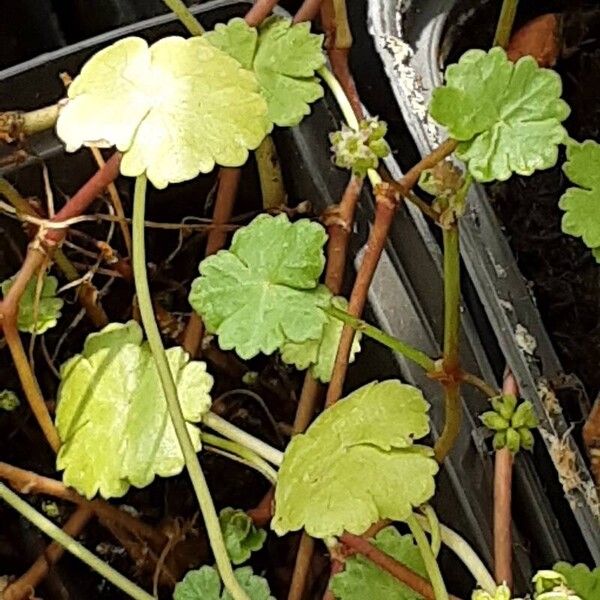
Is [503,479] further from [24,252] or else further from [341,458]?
[24,252]

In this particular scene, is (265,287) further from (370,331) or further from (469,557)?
(469,557)

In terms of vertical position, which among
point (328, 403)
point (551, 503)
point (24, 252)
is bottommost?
point (551, 503)

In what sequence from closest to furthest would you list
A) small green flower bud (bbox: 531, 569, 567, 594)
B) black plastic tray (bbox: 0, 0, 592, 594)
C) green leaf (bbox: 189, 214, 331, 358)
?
small green flower bud (bbox: 531, 569, 567, 594) → green leaf (bbox: 189, 214, 331, 358) → black plastic tray (bbox: 0, 0, 592, 594)

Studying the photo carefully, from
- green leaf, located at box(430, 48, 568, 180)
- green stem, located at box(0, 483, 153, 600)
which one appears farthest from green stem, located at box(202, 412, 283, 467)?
green leaf, located at box(430, 48, 568, 180)

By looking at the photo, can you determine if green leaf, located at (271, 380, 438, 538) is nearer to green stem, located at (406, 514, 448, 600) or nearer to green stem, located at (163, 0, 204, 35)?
green stem, located at (406, 514, 448, 600)

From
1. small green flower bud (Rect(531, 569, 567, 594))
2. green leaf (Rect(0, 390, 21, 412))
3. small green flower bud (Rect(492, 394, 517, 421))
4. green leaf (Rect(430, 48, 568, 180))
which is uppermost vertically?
green leaf (Rect(430, 48, 568, 180))

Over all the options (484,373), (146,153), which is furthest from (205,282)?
(484,373)
